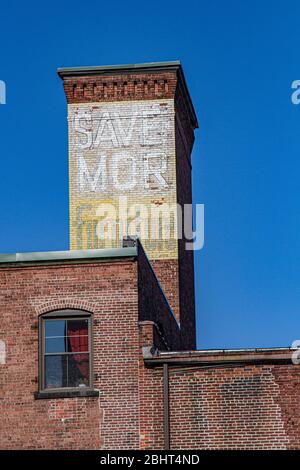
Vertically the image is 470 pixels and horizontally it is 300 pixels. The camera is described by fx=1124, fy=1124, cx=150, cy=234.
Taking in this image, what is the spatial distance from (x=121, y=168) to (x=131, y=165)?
0.38m

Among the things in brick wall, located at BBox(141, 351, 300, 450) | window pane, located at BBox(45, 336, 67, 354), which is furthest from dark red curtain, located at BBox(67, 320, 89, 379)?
brick wall, located at BBox(141, 351, 300, 450)

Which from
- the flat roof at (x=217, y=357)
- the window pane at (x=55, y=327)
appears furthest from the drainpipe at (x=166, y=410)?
the window pane at (x=55, y=327)

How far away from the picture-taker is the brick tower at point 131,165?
131ft

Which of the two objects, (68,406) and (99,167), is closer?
(68,406)

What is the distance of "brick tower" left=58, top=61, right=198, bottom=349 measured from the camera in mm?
40062

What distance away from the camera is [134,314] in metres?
27.8

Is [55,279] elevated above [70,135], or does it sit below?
below

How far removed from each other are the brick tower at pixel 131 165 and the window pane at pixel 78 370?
11.8 metres

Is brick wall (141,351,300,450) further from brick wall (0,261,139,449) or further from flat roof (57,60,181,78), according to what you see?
flat roof (57,60,181,78)

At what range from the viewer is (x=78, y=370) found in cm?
2777

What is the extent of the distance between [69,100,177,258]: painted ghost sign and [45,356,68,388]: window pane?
1239cm

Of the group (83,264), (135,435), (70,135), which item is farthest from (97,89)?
(135,435)

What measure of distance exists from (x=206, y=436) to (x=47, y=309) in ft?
16.5
